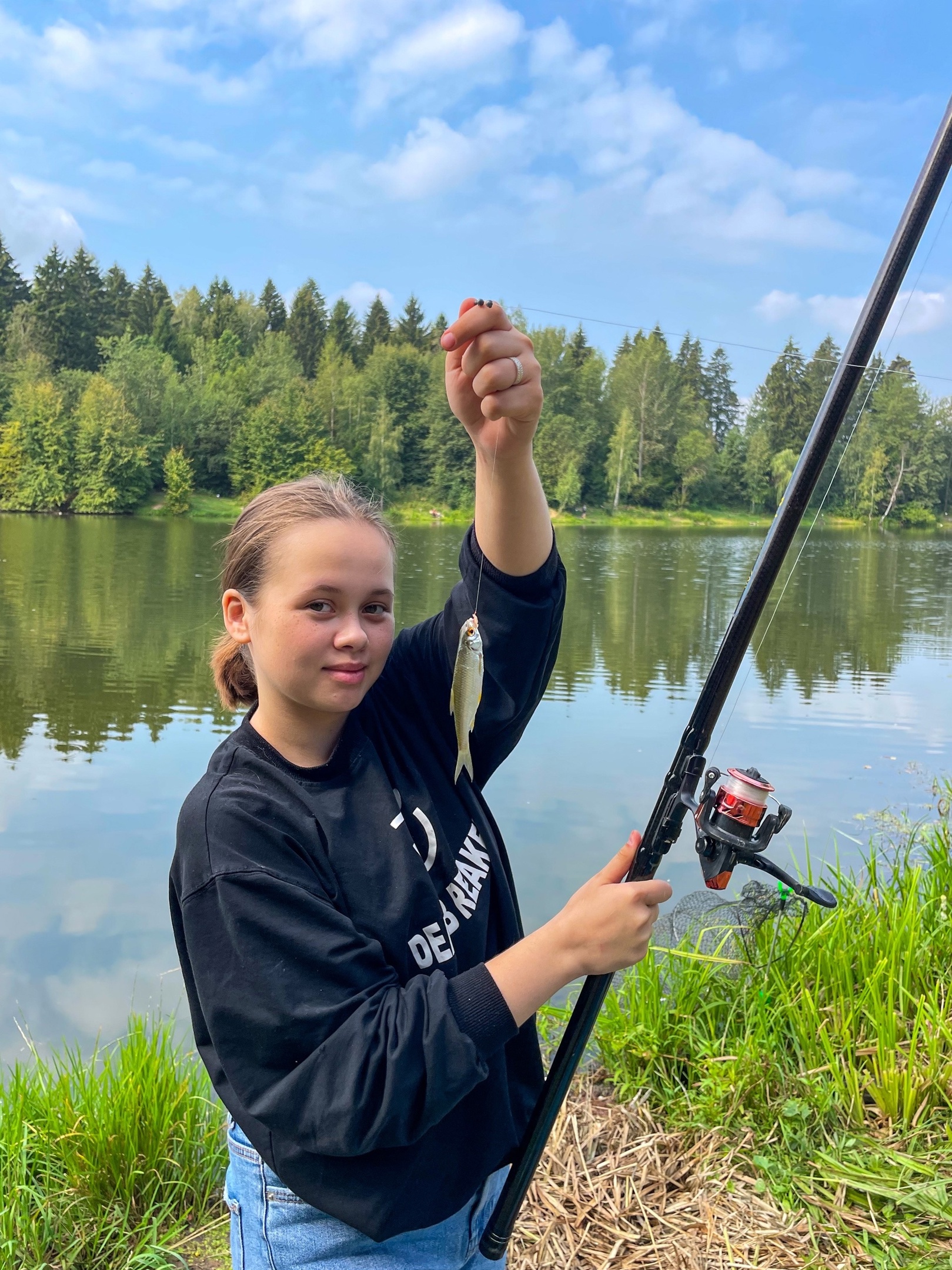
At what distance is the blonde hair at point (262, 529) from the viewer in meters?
1.45

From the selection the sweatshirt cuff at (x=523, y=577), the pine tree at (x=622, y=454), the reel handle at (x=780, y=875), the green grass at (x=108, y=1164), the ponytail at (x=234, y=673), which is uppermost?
the pine tree at (x=622, y=454)

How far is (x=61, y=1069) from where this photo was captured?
8.77 feet

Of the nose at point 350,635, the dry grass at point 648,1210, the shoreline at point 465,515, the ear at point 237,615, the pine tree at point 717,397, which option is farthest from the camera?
the shoreline at point 465,515

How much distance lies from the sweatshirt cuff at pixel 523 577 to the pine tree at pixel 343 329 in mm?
49320

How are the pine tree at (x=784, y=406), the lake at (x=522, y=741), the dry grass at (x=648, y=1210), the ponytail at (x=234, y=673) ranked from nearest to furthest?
the ponytail at (x=234, y=673), the dry grass at (x=648, y=1210), the lake at (x=522, y=741), the pine tree at (x=784, y=406)

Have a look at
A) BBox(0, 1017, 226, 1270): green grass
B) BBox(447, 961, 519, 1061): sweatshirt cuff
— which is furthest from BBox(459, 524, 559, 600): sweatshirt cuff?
BBox(0, 1017, 226, 1270): green grass

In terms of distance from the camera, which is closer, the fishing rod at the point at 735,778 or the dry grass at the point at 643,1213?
the fishing rod at the point at 735,778

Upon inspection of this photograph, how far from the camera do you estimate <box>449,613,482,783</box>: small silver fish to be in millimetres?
1413

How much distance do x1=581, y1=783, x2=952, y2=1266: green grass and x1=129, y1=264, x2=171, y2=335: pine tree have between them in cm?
5498

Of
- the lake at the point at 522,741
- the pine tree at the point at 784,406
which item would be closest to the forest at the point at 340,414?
the pine tree at the point at 784,406

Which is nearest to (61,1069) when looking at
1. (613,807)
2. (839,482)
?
(839,482)

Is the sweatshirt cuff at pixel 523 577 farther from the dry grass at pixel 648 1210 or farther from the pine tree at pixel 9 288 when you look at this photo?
the pine tree at pixel 9 288

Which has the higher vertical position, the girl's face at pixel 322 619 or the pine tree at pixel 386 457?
the pine tree at pixel 386 457

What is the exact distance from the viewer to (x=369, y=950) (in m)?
1.19
